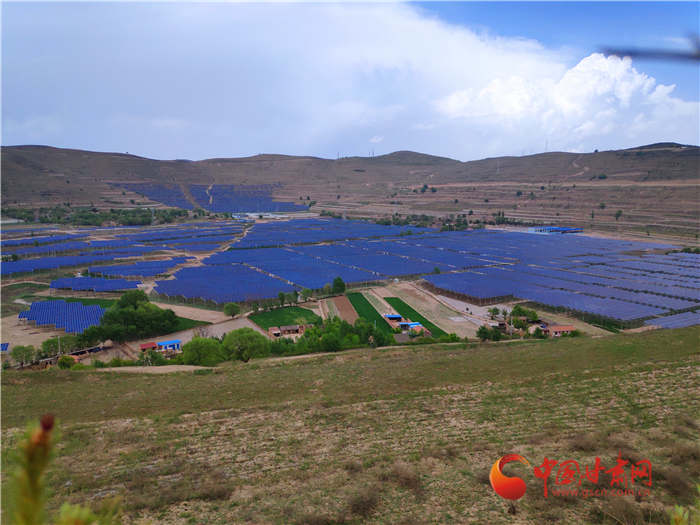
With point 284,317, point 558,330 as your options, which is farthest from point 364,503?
point 284,317

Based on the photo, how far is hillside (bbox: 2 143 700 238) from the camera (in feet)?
237

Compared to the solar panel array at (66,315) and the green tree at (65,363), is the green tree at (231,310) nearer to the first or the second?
the solar panel array at (66,315)

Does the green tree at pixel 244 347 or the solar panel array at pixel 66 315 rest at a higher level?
the green tree at pixel 244 347

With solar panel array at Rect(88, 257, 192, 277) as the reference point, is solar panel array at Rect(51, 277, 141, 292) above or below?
below

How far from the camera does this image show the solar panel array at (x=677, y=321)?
22.6m

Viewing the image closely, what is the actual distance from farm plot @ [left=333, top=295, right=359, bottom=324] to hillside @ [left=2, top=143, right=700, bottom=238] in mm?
54089

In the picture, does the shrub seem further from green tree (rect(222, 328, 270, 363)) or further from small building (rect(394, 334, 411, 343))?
small building (rect(394, 334, 411, 343))

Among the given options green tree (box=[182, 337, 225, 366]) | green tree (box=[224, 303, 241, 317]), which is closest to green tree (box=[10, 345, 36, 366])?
green tree (box=[182, 337, 225, 366])

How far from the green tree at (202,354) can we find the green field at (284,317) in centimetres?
705

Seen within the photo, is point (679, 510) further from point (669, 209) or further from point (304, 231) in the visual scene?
point (669, 209)

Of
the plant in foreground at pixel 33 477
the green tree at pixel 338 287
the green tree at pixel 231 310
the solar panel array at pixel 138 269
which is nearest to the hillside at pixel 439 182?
the green tree at pixel 338 287

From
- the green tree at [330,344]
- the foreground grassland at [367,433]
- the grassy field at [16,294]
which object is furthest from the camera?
the grassy field at [16,294]

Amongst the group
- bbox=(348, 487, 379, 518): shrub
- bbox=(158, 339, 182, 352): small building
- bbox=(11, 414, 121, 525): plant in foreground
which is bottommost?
bbox=(158, 339, 182, 352): small building

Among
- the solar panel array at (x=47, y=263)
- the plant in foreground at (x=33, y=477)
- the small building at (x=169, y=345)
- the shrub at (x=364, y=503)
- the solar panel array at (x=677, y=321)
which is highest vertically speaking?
the plant in foreground at (x=33, y=477)
